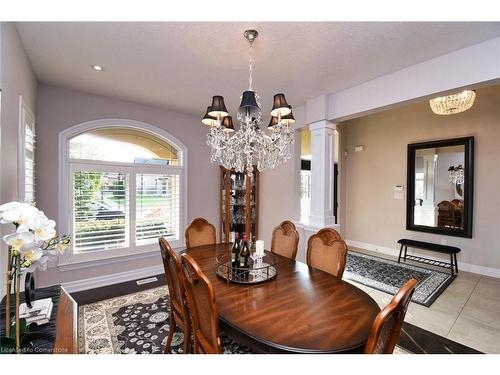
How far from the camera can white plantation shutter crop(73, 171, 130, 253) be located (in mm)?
3242

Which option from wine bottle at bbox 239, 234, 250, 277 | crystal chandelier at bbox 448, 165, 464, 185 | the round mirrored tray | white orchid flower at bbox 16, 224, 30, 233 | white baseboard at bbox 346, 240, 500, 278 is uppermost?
crystal chandelier at bbox 448, 165, 464, 185

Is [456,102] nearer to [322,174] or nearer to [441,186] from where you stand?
[441,186]

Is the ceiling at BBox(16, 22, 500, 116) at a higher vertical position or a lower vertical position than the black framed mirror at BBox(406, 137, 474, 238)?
higher

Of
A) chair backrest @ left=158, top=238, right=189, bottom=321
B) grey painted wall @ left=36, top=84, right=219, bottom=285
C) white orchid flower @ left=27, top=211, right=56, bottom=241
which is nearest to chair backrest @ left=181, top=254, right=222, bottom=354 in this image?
chair backrest @ left=158, top=238, right=189, bottom=321

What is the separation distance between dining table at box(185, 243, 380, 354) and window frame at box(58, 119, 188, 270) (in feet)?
7.71

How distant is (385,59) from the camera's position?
2340 mm

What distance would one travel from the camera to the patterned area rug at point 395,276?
3201 millimetres

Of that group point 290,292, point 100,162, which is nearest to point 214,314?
point 290,292

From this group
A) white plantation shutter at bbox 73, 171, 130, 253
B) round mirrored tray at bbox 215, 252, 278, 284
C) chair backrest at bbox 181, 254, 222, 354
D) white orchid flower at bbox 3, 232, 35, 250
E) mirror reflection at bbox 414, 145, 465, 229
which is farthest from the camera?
mirror reflection at bbox 414, 145, 465, 229

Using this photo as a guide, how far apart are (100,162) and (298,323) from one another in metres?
3.45

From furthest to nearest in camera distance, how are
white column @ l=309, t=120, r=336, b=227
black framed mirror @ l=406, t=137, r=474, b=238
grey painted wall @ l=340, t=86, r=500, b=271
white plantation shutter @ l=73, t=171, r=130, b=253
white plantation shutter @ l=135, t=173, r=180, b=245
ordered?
black framed mirror @ l=406, t=137, r=474, b=238, grey painted wall @ l=340, t=86, r=500, b=271, white plantation shutter @ l=135, t=173, r=180, b=245, white column @ l=309, t=120, r=336, b=227, white plantation shutter @ l=73, t=171, r=130, b=253

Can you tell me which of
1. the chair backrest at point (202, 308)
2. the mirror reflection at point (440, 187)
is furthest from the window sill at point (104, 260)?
the mirror reflection at point (440, 187)

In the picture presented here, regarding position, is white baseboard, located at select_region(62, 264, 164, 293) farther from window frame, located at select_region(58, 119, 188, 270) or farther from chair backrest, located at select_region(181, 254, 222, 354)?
chair backrest, located at select_region(181, 254, 222, 354)

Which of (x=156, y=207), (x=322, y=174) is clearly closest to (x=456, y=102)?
(x=322, y=174)
